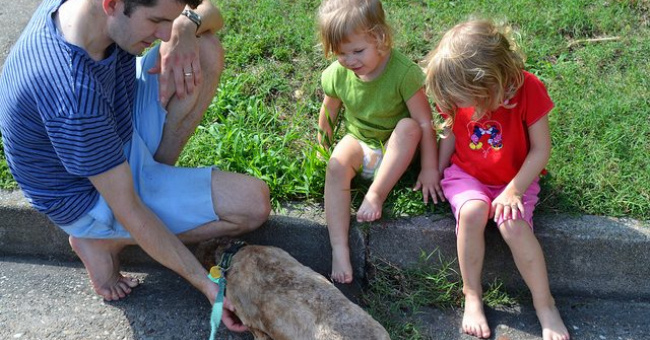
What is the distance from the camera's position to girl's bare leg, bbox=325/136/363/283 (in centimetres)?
337

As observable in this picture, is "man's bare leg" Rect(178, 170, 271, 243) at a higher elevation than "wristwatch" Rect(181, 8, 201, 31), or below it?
below

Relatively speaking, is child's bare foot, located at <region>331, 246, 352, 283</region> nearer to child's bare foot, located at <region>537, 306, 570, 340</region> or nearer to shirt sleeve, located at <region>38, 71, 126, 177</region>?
child's bare foot, located at <region>537, 306, 570, 340</region>

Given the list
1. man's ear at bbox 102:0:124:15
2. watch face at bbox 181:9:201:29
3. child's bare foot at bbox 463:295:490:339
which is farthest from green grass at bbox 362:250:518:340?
man's ear at bbox 102:0:124:15

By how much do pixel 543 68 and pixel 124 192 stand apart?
2419mm

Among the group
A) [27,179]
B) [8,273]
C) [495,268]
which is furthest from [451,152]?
[8,273]

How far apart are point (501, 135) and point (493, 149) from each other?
0.24 ft

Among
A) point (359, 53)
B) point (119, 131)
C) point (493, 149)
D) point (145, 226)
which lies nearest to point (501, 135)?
point (493, 149)

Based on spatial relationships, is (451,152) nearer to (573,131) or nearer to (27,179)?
(573,131)

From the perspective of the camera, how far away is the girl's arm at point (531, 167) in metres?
3.17

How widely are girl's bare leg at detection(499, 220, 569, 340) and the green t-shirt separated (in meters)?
0.79

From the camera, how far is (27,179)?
3207 mm

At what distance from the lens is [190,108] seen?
3.58 metres

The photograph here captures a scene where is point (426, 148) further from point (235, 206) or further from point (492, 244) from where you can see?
point (235, 206)

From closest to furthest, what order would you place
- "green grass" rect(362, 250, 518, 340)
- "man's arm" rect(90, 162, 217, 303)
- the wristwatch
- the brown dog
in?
1. the brown dog
2. "man's arm" rect(90, 162, 217, 303)
3. "green grass" rect(362, 250, 518, 340)
4. the wristwatch
